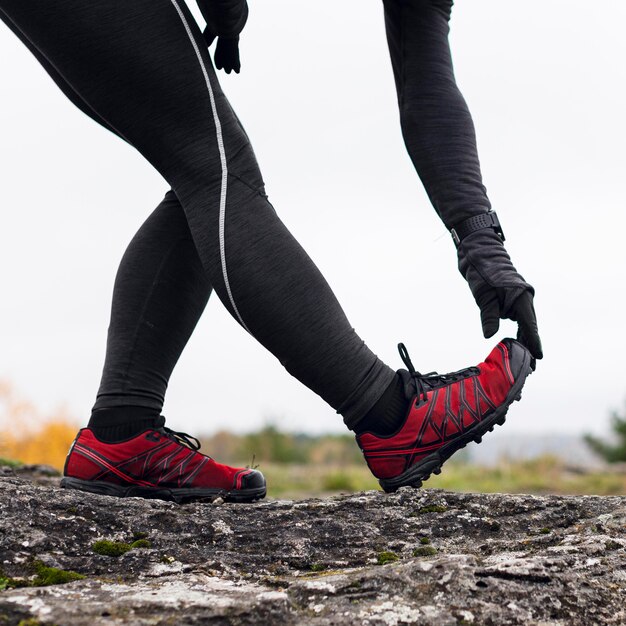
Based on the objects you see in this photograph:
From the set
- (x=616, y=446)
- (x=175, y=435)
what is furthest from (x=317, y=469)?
(x=616, y=446)

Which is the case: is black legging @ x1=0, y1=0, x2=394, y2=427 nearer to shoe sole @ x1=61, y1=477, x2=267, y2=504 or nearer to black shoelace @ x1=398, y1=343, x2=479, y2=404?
black shoelace @ x1=398, y1=343, x2=479, y2=404

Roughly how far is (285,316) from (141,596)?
696 mm

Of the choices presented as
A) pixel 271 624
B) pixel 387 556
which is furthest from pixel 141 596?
pixel 387 556

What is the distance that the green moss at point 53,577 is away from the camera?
4.66 feet

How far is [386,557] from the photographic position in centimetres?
162

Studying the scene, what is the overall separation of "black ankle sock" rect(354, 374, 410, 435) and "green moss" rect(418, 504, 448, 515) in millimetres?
208

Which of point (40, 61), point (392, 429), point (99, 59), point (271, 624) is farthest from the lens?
point (40, 61)

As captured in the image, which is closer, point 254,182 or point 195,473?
point 254,182

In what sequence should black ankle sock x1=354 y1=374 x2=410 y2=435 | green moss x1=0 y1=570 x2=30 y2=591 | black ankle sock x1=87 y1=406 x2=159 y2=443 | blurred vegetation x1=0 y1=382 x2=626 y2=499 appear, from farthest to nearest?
blurred vegetation x1=0 y1=382 x2=626 y2=499
black ankle sock x1=87 y1=406 x2=159 y2=443
black ankle sock x1=354 y1=374 x2=410 y2=435
green moss x1=0 y1=570 x2=30 y2=591

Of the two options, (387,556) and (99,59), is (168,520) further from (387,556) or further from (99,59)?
(99,59)

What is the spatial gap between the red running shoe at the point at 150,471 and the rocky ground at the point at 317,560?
0.20m

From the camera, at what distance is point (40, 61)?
7.00 feet

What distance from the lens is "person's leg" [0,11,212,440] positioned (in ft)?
7.01

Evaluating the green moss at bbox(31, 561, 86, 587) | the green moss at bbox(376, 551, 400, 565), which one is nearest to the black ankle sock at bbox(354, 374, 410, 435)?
the green moss at bbox(376, 551, 400, 565)
